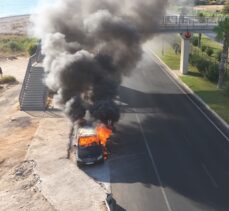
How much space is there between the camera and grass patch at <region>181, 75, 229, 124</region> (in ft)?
137

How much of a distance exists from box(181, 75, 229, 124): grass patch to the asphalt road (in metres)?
1.83

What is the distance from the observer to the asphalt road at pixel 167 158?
83.1 feet

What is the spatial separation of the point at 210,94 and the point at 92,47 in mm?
14707

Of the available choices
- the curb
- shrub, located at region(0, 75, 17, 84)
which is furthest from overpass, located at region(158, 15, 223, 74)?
shrub, located at region(0, 75, 17, 84)

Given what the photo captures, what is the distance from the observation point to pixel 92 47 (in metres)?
41.6

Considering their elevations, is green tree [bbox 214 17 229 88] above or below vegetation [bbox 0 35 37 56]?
above

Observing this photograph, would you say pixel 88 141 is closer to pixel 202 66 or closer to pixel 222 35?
pixel 222 35

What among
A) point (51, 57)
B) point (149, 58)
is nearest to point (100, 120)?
point (51, 57)

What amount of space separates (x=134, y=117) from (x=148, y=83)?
45.5ft

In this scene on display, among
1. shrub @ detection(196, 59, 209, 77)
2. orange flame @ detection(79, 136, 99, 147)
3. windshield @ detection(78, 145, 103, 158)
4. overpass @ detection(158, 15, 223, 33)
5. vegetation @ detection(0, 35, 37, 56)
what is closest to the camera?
windshield @ detection(78, 145, 103, 158)

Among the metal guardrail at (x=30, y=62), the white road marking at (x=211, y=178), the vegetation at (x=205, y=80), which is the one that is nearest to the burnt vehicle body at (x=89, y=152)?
the white road marking at (x=211, y=178)

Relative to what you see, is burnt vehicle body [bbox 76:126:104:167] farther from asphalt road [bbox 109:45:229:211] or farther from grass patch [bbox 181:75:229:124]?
grass patch [bbox 181:75:229:124]

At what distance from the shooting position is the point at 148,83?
175 ft

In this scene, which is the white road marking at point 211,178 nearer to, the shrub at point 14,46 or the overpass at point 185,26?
the overpass at point 185,26
